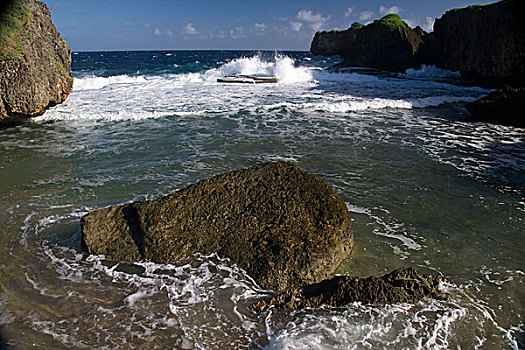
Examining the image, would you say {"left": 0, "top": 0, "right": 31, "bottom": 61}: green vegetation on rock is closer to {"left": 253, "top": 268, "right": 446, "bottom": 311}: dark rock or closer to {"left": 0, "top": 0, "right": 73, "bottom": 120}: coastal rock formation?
{"left": 0, "top": 0, "right": 73, "bottom": 120}: coastal rock formation

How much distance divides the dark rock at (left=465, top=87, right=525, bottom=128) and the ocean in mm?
957

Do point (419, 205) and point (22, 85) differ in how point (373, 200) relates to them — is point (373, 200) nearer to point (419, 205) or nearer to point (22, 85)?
point (419, 205)

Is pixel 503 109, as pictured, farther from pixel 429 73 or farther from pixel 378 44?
pixel 378 44

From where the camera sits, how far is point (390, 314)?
8.45 ft

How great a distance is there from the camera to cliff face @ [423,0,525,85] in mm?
14664

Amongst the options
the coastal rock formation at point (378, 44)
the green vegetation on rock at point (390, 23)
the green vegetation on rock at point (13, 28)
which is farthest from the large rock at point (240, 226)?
the green vegetation on rock at point (390, 23)

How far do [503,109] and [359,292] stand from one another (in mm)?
10181

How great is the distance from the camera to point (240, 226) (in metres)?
3.20

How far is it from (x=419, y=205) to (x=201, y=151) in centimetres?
431

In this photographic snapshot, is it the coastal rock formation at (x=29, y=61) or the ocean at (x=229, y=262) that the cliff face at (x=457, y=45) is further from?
the coastal rock formation at (x=29, y=61)

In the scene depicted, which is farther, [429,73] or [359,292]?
[429,73]

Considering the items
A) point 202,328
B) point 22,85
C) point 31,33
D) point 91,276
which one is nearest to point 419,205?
point 202,328

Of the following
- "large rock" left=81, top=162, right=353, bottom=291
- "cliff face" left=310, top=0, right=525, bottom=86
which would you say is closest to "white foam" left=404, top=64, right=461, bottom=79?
"cliff face" left=310, top=0, right=525, bottom=86

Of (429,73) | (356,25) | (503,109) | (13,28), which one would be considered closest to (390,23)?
(356,25)
